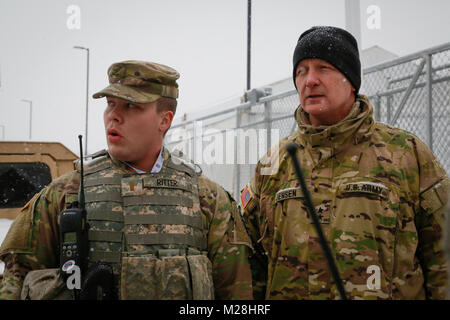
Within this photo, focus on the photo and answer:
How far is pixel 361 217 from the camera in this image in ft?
6.22

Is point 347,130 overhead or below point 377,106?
below

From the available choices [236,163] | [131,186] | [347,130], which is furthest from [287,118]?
[131,186]

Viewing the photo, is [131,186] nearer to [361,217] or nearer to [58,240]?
[58,240]

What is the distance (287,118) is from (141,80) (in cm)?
345

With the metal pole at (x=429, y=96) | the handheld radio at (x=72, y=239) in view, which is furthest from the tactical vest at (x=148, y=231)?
the metal pole at (x=429, y=96)

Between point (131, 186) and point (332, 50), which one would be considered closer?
point (131, 186)

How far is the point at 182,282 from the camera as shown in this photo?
5.61 feet

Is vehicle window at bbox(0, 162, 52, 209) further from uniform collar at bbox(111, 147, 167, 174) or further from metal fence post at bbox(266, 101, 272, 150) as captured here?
uniform collar at bbox(111, 147, 167, 174)

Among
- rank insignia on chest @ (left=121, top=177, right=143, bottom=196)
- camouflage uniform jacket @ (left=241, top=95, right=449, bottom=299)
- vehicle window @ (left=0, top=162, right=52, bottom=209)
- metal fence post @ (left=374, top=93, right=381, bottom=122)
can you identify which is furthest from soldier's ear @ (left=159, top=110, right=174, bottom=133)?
vehicle window @ (left=0, top=162, right=52, bottom=209)

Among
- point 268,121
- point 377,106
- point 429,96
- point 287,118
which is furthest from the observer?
point 268,121

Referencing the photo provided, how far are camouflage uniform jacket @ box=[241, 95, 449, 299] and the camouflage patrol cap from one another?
774 mm
